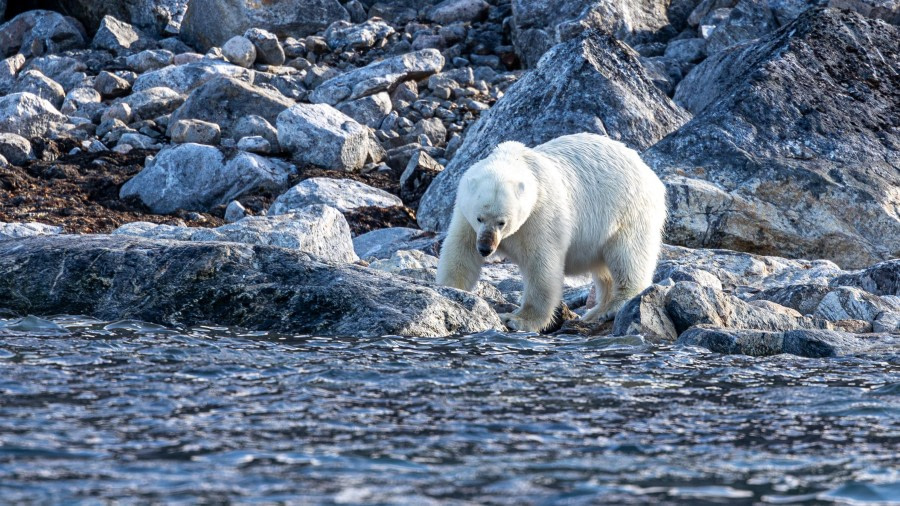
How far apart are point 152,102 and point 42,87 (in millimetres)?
2493

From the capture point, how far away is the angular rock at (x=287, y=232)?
955 cm

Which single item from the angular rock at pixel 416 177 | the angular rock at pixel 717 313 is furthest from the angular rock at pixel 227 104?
the angular rock at pixel 717 313

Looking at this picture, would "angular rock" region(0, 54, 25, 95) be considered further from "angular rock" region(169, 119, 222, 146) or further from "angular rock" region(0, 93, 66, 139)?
"angular rock" region(169, 119, 222, 146)

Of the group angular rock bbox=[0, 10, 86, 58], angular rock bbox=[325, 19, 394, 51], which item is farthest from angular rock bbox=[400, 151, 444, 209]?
angular rock bbox=[0, 10, 86, 58]

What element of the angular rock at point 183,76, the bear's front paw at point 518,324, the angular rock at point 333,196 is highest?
the angular rock at point 183,76

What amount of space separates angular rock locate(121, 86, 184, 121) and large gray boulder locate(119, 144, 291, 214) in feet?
10.2

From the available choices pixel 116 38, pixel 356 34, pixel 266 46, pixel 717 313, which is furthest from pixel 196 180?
pixel 116 38

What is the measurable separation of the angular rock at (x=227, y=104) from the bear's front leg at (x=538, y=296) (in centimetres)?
874

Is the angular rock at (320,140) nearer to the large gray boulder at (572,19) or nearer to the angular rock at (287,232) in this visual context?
the angular rock at (287,232)

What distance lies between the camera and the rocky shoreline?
769 centimetres

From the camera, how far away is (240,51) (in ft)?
64.8

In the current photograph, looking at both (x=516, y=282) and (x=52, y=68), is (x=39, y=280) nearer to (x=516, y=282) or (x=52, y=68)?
(x=516, y=282)

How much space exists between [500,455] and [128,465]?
1.42m

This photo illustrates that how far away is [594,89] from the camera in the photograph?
12.9 m
